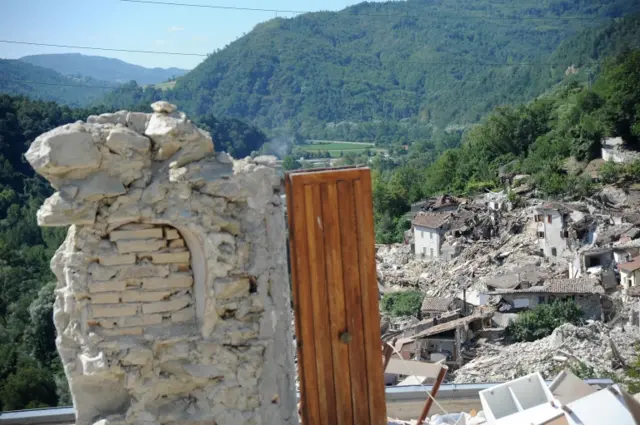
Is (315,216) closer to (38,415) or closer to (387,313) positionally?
(38,415)

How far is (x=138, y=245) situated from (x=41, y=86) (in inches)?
3885

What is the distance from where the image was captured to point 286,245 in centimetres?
525

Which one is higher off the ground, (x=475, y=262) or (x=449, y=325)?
(x=449, y=325)

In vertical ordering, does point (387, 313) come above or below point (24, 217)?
below

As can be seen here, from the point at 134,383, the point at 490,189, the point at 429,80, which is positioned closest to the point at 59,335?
the point at 134,383

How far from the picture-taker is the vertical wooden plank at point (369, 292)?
5.34 m

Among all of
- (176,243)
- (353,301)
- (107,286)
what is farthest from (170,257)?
(353,301)

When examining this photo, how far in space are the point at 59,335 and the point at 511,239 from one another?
30.8 m

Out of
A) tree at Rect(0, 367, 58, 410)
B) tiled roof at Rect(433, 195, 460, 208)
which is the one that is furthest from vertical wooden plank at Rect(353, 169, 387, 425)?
tiled roof at Rect(433, 195, 460, 208)

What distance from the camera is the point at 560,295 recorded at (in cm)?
2433

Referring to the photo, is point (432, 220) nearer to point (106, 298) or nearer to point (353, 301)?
point (353, 301)

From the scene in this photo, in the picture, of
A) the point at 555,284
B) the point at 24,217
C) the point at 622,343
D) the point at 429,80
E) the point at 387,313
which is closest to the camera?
the point at 622,343

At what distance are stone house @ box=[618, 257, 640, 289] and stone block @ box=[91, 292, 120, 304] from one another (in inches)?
906

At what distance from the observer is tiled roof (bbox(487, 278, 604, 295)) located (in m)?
24.3
